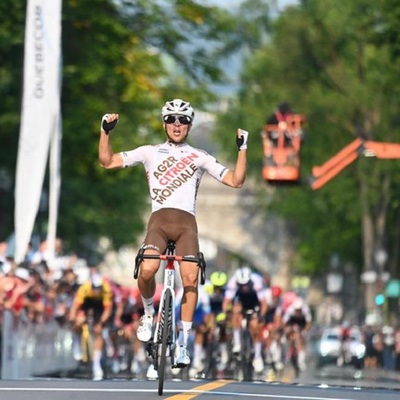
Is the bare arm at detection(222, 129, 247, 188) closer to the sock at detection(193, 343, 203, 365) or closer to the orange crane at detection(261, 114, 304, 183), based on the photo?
the orange crane at detection(261, 114, 304, 183)

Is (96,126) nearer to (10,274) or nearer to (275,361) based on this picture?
(275,361)

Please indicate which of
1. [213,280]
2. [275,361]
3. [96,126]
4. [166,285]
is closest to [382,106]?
[96,126]

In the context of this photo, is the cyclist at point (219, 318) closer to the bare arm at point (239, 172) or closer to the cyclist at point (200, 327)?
the cyclist at point (200, 327)

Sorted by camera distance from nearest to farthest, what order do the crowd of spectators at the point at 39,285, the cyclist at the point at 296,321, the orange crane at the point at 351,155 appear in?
1. the crowd of spectators at the point at 39,285
2. the orange crane at the point at 351,155
3. the cyclist at the point at 296,321

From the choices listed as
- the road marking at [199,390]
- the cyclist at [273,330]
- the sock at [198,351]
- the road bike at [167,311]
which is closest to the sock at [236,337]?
the sock at [198,351]

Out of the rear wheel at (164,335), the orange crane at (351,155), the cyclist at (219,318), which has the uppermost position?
the orange crane at (351,155)

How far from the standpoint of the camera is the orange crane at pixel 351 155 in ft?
130

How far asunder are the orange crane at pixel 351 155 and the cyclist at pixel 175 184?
2129 cm

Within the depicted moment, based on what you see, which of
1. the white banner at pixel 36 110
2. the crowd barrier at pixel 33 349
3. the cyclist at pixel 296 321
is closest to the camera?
the crowd barrier at pixel 33 349

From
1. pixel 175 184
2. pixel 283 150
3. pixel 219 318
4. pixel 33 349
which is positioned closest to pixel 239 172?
pixel 175 184

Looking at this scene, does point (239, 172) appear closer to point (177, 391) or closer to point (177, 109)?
point (177, 109)

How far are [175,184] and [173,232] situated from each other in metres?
0.41

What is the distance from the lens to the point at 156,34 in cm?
4756

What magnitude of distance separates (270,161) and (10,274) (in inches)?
297
